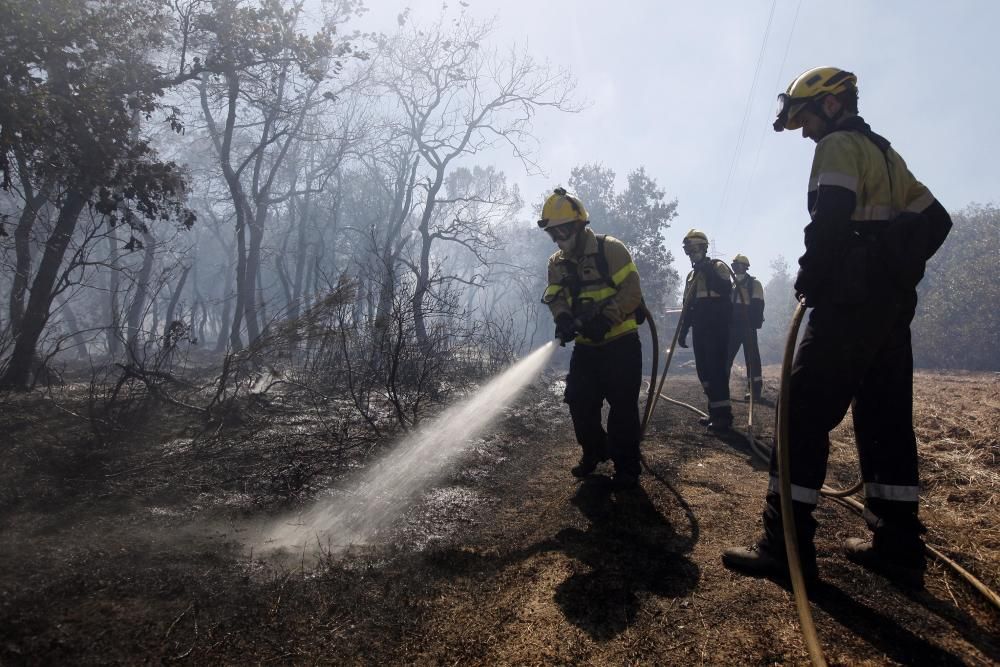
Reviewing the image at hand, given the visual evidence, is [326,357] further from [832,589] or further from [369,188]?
[369,188]

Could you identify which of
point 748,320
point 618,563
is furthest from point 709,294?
point 618,563

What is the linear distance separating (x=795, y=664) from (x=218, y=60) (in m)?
10.9

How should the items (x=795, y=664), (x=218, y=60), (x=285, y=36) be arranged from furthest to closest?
(x=285, y=36) → (x=218, y=60) → (x=795, y=664)

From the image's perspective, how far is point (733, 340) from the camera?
8.28 metres

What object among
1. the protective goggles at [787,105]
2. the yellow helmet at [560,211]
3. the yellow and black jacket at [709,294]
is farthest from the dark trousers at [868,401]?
the yellow and black jacket at [709,294]

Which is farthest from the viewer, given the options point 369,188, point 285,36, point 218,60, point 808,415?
point 369,188

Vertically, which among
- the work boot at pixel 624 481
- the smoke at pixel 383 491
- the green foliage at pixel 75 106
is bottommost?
the smoke at pixel 383 491

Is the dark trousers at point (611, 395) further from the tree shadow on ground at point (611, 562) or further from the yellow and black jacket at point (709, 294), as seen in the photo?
the yellow and black jacket at point (709, 294)

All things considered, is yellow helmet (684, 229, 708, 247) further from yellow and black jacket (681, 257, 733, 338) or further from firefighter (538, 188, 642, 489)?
firefighter (538, 188, 642, 489)

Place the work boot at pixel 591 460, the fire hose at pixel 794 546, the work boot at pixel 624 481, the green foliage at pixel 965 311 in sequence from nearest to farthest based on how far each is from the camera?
the fire hose at pixel 794 546 → the work boot at pixel 624 481 → the work boot at pixel 591 460 → the green foliage at pixel 965 311

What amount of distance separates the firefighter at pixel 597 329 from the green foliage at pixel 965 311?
93.8 feet

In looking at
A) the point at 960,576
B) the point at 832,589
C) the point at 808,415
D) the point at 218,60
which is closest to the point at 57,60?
the point at 218,60

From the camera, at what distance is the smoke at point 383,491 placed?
2.79m

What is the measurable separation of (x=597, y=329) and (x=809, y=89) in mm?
1820
